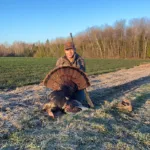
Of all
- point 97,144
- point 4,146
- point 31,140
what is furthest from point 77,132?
point 4,146

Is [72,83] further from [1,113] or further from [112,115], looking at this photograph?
[1,113]

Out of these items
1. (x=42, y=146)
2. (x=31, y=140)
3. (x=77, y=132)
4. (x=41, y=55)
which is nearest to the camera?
(x=42, y=146)

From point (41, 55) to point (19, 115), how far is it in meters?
81.4

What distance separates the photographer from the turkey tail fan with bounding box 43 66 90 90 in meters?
7.52

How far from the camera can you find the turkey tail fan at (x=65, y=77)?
7523 millimetres

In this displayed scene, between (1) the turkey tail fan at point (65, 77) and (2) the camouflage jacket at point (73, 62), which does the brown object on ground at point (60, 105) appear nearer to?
(1) the turkey tail fan at point (65, 77)

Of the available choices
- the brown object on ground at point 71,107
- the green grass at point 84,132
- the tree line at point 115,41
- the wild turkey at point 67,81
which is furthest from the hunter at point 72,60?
the tree line at point 115,41

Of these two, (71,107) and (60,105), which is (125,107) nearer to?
(71,107)

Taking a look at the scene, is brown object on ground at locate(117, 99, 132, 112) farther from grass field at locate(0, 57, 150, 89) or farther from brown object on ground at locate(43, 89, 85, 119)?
grass field at locate(0, 57, 150, 89)

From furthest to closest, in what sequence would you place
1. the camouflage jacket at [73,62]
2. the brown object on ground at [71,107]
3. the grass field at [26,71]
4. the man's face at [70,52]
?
1. the grass field at [26,71]
2. the camouflage jacket at [73,62]
3. the man's face at [70,52]
4. the brown object on ground at [71,107]

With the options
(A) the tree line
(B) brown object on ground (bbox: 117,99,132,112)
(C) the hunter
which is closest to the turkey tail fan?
(C) the hunter

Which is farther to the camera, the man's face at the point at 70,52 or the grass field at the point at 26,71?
the grass field at the point at 26,71

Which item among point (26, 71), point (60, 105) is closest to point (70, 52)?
point (60, 105)

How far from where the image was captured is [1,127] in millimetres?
5520
